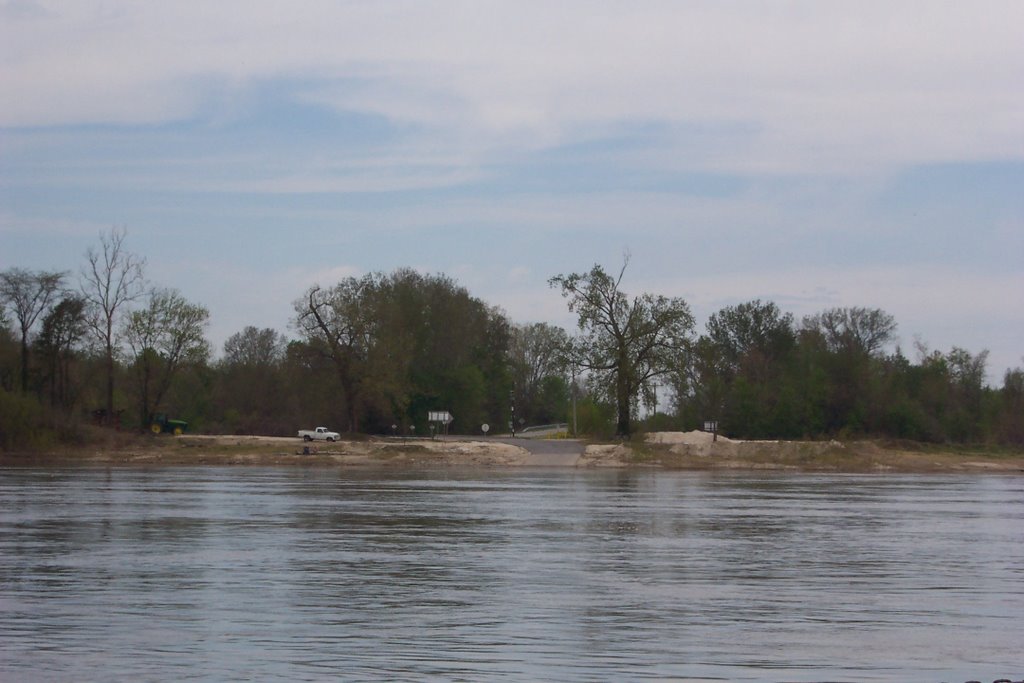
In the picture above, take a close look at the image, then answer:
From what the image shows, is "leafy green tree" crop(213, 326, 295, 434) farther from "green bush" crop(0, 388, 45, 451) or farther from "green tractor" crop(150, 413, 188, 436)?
"green bush" crop(0, 388, 45, 451)

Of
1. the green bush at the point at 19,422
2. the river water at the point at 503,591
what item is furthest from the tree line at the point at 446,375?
the river water at the point at 503,591

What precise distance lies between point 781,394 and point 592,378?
22018 mm

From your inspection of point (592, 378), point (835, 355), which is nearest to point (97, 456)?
point (592, 378)

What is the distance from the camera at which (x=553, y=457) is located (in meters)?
76.6

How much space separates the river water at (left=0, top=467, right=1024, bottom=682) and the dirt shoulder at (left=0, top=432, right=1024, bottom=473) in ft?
114

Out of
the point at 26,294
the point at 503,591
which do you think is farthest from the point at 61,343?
the point at 503,591

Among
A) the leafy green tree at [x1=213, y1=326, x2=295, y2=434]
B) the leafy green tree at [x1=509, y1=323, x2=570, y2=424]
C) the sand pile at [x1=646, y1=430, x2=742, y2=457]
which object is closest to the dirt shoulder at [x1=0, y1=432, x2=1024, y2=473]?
the sand pile at [x1=646, y1=430, x2=742, y2=457]

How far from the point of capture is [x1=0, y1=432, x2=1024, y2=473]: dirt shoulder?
74188 mm

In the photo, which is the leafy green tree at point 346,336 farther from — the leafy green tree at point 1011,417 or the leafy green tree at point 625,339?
the leafy green tree at point 1011,417

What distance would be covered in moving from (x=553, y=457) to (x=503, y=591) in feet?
188

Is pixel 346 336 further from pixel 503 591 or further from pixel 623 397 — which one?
pixel 503 591

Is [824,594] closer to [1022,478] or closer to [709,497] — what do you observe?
[709,497]

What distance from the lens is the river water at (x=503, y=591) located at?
14.0m

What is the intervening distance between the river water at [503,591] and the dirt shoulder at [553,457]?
1364 inches
